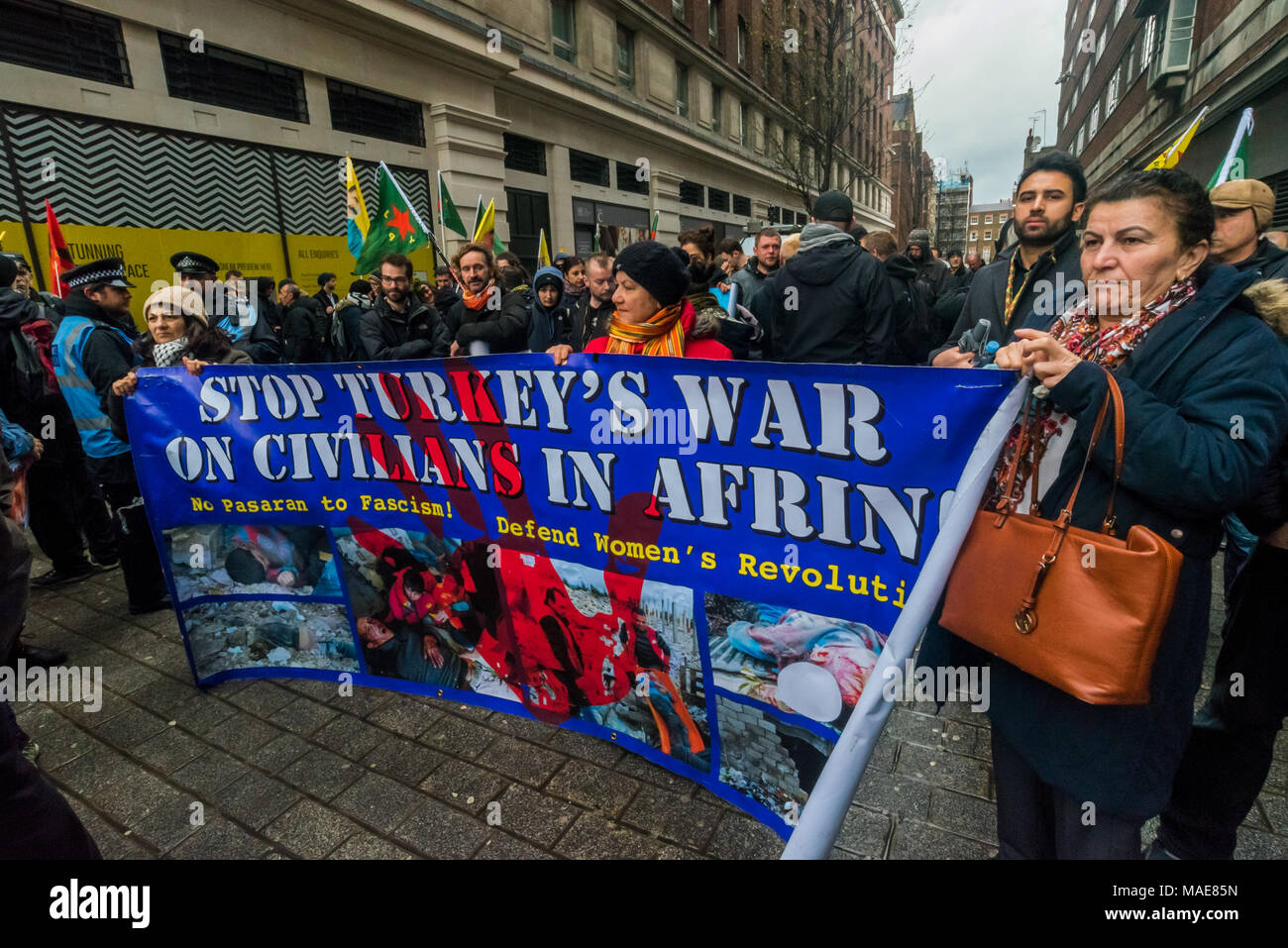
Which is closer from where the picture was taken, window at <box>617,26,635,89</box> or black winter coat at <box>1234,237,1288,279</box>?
black winter coat at <box>1234,237,1288,279</box>

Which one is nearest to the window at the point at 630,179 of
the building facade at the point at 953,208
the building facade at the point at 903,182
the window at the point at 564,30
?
the window at the point at 564,30

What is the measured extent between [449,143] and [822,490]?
13.8 m

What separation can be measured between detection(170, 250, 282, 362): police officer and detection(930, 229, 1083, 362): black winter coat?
4790mm

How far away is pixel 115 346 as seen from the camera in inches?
158

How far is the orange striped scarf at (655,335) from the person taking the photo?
2.80m

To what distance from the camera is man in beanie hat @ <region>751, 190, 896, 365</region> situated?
4.03 meters

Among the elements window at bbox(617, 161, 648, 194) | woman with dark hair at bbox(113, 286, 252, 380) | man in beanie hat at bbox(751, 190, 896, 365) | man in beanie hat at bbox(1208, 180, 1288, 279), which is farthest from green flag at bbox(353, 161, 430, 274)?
window at bbox(617, 161, 648, 194)

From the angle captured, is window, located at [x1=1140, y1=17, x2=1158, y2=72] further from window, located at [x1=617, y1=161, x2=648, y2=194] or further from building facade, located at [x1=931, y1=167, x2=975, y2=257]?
building facade, located at [x1=931, y1=167, x2=975, y2=257]

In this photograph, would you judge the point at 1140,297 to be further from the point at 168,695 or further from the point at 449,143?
the point at 449,143

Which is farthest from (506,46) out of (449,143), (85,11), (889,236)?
(889,236)

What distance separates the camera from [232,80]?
9.84 metres

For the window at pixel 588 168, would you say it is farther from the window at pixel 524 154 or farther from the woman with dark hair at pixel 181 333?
the woman with dark hair at pixel 181 333

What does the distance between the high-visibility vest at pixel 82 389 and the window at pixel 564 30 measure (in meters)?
16.0

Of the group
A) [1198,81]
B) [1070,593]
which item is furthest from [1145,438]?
[1198,81]
